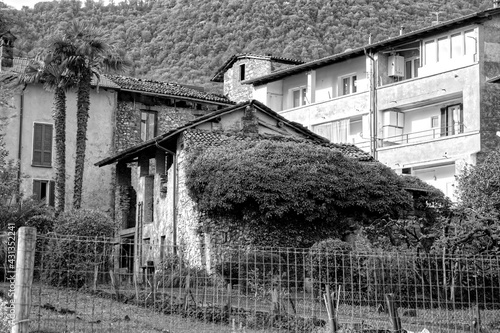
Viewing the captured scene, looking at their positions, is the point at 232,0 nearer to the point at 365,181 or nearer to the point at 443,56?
the point at 443,56

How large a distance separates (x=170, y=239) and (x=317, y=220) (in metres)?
5.87

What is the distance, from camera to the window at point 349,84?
4634cm

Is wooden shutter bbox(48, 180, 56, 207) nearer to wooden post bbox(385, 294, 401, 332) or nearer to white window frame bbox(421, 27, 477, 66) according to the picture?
white window frame bbox(421, 27, 477, 66)

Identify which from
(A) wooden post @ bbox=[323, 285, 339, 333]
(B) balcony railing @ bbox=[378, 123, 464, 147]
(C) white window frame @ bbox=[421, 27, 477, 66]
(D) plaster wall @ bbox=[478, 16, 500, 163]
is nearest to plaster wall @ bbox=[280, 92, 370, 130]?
(B) balcony railing @ bbox=[378, 123, 464, 147]

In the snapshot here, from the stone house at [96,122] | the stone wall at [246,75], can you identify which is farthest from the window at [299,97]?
the stone house at [96,122]

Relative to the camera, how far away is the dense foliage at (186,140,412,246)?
2820 cm

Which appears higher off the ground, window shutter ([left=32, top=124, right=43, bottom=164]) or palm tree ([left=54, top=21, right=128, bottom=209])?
palm tree ([left=54, top=21, right=128, bottom=209])

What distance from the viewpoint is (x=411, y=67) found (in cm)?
4409

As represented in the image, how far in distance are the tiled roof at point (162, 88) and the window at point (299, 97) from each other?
5.52m

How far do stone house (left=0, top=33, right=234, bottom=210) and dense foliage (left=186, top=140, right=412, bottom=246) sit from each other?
1134 cm

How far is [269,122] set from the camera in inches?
1320

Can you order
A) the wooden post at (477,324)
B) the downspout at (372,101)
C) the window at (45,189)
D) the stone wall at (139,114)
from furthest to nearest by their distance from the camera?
the downspout at (372,101) → the stone wall at (139,114) → the window at (45,189) → the wooden post at (477,324)

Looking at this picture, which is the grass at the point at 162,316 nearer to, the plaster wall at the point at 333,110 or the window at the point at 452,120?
the window at the point at 452,120

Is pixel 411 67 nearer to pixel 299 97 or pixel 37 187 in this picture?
pixel 299 97
